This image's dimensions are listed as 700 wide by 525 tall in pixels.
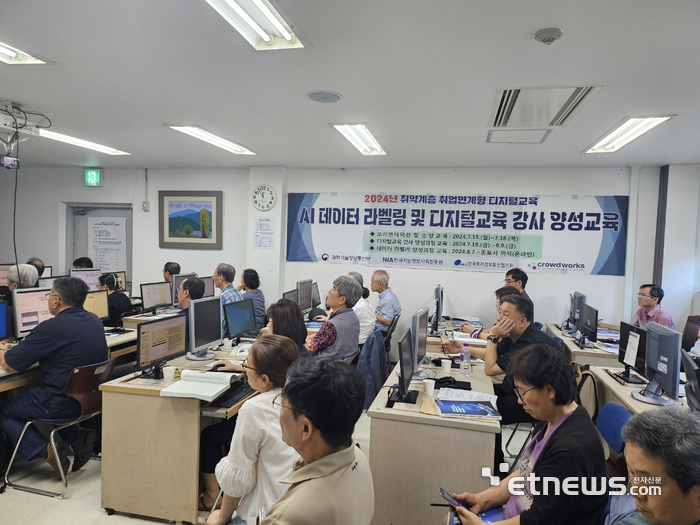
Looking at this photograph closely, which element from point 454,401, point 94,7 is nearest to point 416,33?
point 94,7

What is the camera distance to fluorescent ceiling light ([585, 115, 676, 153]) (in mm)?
3393

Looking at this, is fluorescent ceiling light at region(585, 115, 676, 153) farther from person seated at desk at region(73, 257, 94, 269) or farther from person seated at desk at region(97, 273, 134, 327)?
person seated at desk at region(73, 257, 94, 269)

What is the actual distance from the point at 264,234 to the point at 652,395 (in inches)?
196

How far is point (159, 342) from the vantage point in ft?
9.37

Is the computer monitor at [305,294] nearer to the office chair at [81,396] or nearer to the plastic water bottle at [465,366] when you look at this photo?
the plastic water bottle at [465,366]

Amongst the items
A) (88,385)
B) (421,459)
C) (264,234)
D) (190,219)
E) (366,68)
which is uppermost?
(366,68)

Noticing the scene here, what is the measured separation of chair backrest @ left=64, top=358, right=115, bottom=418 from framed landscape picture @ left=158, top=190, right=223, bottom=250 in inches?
155

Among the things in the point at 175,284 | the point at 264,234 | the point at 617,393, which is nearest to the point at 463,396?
the point at 617,393

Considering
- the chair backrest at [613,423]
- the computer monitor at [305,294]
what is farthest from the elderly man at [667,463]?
the computer monitor at [305,294]

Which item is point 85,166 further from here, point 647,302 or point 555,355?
point 647,302

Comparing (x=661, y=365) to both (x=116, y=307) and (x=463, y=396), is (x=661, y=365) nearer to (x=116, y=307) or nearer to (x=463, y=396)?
(x=463, y=396)

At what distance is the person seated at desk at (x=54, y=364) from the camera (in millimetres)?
2742

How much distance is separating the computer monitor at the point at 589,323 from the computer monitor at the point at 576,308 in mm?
188

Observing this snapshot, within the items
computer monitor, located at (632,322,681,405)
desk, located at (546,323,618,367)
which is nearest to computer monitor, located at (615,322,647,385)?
computer monitor, located at (632,322,681,405)
